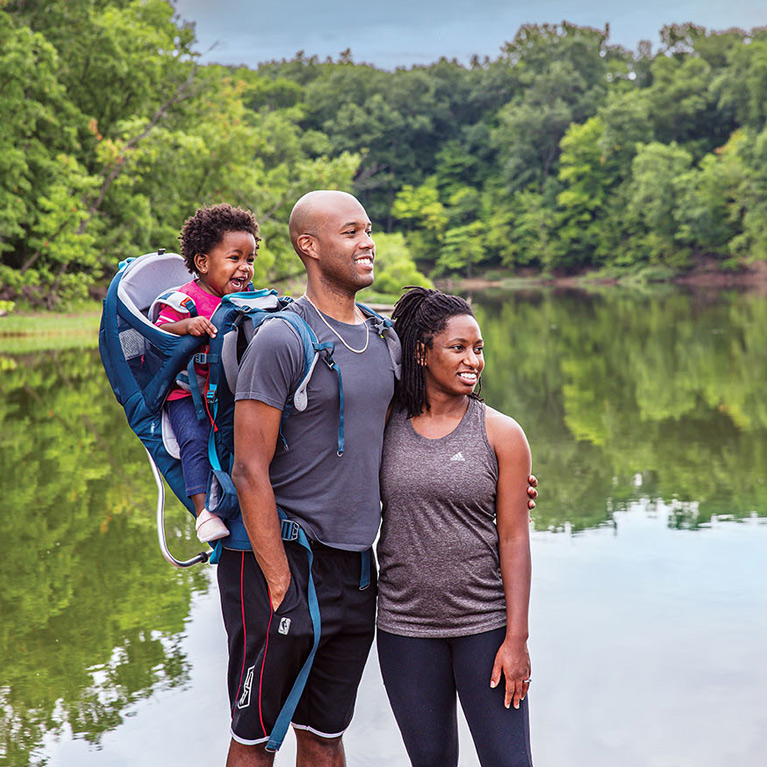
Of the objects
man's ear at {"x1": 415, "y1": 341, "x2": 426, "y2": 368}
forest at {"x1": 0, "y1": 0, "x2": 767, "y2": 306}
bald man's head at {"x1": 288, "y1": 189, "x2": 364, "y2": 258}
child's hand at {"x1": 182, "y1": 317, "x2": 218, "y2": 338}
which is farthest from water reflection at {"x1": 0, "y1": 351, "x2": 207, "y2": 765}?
forest at {"x1": 0, "y1": 0, "x2": 767, "y2": 306}

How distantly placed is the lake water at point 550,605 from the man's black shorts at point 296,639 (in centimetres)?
81

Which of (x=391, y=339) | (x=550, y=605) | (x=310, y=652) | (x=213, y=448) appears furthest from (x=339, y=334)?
(x=550, y=605)

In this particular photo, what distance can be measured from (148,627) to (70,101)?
79.7 feet

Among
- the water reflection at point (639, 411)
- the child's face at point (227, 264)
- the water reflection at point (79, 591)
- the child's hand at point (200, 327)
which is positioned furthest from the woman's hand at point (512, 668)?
the water reflection at point (639, 411)

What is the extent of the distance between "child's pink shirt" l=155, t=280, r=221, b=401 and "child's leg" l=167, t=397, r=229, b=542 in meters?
0.03

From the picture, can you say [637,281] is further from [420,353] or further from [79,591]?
[420,353]

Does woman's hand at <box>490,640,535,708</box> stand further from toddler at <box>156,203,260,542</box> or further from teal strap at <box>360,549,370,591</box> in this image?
toddler at <box>156,203,260,542</box>

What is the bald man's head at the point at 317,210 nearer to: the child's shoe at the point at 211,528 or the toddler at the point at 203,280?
the toddler at the point at 203,280

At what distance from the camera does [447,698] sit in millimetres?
2500

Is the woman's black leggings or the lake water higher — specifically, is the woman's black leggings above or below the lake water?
above

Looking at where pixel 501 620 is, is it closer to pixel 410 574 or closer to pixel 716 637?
pixel 410 574

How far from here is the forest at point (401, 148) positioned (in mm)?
23781

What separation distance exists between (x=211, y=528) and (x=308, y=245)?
0.78 m

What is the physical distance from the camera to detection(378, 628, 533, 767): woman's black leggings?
7.97 feet
